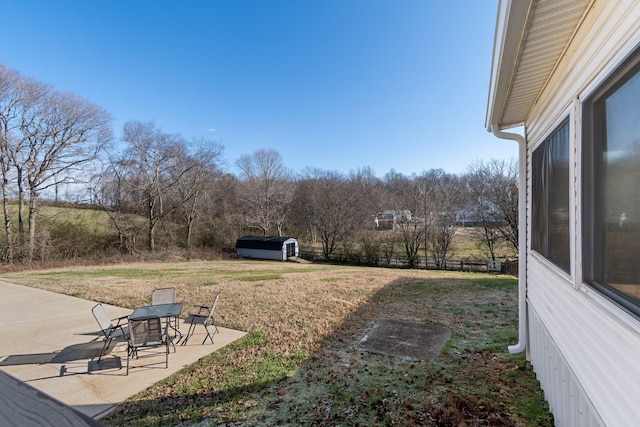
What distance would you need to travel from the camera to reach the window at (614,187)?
1263 mm

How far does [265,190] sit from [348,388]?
27.1 metres

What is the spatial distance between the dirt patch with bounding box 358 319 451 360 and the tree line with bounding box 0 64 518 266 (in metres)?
17.6

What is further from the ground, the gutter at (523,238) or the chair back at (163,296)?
the gutter at (523,238)

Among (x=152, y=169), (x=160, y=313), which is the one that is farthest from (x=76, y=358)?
(x=152, y=169)

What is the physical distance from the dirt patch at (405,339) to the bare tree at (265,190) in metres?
24.4

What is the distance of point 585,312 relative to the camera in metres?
1.77

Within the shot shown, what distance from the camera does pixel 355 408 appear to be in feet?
10.5

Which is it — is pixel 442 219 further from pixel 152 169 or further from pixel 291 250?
pixel 152 169

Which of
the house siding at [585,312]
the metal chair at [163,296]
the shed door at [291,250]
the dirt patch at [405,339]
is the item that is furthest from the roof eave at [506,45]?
the shed door at [291,250]

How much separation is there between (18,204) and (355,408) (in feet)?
74.7

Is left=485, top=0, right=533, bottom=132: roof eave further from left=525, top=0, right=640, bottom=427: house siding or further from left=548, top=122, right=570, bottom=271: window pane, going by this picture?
left=548, top=122, right=570, bottom=271: window pane

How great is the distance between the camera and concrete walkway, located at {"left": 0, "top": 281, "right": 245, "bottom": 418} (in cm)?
368

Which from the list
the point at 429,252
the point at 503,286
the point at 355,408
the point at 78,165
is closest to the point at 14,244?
the point at 78,165

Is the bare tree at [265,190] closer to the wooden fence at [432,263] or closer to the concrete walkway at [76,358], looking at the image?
the wooden fence at [432,263]
